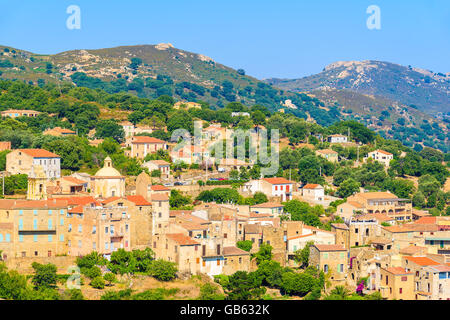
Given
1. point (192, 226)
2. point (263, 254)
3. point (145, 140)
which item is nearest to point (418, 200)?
point (145, 140)

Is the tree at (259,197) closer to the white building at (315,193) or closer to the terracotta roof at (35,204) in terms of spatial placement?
the white building at (315,193)

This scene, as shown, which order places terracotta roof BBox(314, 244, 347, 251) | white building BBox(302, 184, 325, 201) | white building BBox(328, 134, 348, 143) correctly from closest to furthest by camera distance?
terracotta roof BBox(314, 244, 347, 251)
white building BBox(302, 184, 325, 201)
white building BBox(328, 134, 348, 143)

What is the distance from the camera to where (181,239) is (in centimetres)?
4512

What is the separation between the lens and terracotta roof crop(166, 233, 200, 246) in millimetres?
44562

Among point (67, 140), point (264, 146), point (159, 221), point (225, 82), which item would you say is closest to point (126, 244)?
point (159, 221)

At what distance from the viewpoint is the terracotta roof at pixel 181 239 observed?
146ft

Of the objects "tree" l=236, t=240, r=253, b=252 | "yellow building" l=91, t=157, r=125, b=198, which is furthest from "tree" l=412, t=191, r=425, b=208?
"yellow building" l=91, t=157, r=125, b=198

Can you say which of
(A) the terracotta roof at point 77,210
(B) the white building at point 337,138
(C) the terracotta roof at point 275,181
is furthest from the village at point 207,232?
(B) the white building at point 337,138

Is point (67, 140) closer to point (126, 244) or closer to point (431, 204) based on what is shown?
point (126, 244)

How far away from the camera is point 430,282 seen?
1804 inches

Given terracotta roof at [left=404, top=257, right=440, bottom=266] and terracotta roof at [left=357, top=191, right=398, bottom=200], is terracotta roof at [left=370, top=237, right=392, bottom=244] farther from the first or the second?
terracotta roof at [left=357, top=191, right=398, bottom=200]
